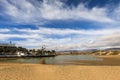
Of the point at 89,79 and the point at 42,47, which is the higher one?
the point at 42,47

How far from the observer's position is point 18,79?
51.5ft

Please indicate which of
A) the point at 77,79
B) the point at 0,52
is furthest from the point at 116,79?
the point at 0,52

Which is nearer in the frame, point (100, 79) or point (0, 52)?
point (100, 79)

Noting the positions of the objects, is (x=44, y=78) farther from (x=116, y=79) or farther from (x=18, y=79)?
(x=116, y=79)

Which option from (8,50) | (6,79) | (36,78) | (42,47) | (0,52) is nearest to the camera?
(6,79)

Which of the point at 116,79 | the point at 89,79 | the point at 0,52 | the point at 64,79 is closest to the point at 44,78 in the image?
the point at 64,79

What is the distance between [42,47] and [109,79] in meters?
160

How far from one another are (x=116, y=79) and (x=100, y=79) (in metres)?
1.48

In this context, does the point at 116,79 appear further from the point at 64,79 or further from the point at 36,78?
the point at 36,78

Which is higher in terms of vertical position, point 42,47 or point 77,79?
point 42,47

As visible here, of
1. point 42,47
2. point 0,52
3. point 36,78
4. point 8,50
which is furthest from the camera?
point 42,47

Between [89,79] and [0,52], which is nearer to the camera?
[89,79]

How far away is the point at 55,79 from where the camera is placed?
52.7 feet

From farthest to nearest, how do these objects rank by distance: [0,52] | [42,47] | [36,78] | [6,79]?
1. [42,47]
2. [0,52]
3. [36,78]
4. [6,79]
